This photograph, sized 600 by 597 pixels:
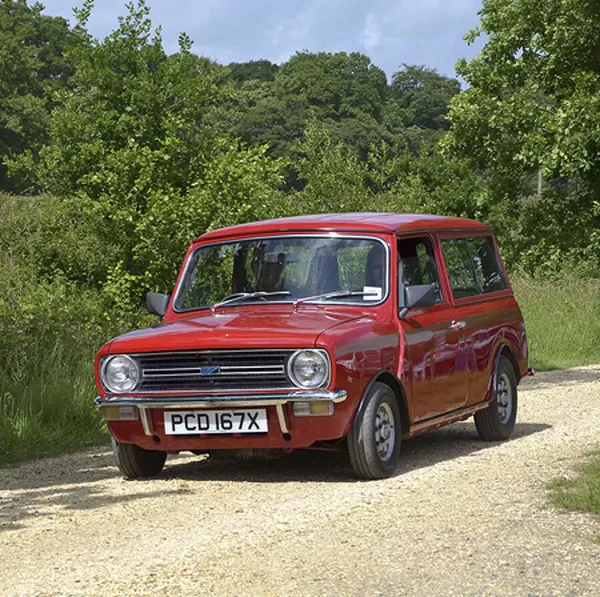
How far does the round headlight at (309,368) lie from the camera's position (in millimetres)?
8461

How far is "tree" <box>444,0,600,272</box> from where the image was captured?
26500 mm

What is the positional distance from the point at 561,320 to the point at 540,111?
6542 mm

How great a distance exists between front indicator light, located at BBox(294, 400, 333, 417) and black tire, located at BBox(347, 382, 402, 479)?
0.29m

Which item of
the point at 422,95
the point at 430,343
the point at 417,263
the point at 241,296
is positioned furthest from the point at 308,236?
the point at 422,95

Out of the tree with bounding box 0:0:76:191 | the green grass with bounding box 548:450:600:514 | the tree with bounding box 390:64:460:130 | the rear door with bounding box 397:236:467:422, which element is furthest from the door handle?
the tree with bounding box 390:64:460:130

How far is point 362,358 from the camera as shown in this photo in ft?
28.7

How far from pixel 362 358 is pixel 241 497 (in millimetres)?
1263

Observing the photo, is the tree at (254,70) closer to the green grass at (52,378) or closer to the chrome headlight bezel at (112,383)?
the green grass at (52,378)

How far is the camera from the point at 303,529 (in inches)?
277

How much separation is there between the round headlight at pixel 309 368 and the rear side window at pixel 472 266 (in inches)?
96.5

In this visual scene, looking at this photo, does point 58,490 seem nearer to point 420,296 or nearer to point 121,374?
point 121,374

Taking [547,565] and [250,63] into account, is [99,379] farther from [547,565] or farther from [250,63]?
[250,63]

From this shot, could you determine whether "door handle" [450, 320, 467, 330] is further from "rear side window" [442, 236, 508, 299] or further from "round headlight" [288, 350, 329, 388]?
"round headlight" [288, 350, 329, 388]

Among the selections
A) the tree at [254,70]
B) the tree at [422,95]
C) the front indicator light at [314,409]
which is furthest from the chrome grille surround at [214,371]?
the tree at [254,70]
